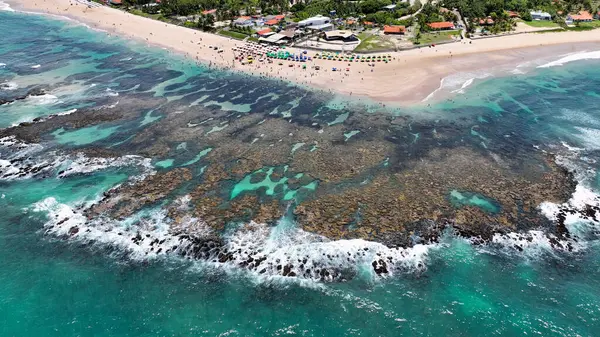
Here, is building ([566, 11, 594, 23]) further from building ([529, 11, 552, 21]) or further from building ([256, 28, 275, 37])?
building ([256, 28, 275, 37])

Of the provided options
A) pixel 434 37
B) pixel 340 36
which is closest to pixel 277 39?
pixel 340 36

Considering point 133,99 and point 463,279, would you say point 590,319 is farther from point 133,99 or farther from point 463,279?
point 133,99

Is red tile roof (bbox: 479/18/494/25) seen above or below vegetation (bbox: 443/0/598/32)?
below

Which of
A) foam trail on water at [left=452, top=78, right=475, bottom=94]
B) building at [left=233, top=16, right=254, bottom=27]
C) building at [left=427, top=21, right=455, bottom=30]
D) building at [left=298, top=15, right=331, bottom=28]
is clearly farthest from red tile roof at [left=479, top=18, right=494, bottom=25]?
building at [left=233, top=16, right=254, bottom=27]

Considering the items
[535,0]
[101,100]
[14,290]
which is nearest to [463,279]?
[14,290]

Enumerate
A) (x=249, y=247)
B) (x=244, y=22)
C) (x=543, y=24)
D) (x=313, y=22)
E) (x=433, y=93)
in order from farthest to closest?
1. (x=244, y=22)
2. (x=313, y=22)
3. (x=543, y=24)
4. (x=433, y=93)
5. (x=249, y=247)

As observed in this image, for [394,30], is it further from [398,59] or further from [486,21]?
Result: [486,21]

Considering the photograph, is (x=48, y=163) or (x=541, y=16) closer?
(x=48, y=163)
